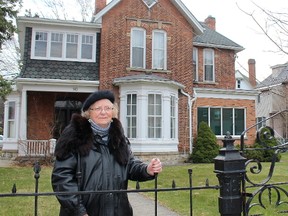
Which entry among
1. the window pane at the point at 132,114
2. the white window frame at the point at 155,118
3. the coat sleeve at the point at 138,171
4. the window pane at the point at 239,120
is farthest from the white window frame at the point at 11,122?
the coat sleeve at the point at 138,171

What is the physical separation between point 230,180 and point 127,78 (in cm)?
1292

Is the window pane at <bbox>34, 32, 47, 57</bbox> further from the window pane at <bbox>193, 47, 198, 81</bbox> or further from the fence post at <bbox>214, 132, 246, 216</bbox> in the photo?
the fence post at <bbox>214, 132, 246, 216</bbox>

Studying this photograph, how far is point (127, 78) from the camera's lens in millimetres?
15203

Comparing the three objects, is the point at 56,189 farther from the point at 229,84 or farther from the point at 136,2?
the point at 229,84

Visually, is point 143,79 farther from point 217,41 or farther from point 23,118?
point 217,41

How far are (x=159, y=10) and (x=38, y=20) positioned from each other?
234 inches

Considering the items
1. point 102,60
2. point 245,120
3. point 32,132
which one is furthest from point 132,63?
point 245,120

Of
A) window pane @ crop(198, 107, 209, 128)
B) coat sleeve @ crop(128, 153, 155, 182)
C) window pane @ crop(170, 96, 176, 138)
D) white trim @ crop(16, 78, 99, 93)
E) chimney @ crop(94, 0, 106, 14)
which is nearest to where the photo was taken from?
coat sleeve @ crop(128, 153, 155, 182)

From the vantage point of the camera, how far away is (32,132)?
16.4 m

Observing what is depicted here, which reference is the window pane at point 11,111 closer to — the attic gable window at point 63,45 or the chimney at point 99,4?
the attic gable window at point 63,45

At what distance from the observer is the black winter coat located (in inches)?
96.7

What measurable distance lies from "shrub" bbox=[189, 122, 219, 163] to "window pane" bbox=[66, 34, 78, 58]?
7.32 meters

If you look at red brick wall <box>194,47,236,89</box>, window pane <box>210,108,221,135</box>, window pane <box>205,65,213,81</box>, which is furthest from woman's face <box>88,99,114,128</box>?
window pane <box>205,65,213,81</box>

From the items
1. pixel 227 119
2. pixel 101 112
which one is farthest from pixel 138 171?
pixel 227 119
